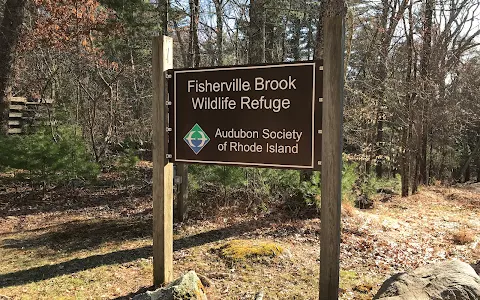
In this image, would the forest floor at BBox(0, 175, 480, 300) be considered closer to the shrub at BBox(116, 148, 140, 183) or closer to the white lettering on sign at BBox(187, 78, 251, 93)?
the shrub at BBox(116, 148, 140, 183)

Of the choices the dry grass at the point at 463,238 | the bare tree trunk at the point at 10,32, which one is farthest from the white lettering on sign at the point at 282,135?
the bare tree trunk at the point at 10,32

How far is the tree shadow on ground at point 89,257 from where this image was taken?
4391 millimetres

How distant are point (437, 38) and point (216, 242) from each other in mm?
13416

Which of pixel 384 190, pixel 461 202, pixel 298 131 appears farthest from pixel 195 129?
pixel 384 190

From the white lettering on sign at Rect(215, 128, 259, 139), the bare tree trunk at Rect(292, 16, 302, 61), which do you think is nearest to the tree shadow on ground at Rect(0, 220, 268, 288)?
the white lettering on sign at Rect(215, 128, 259, 139)

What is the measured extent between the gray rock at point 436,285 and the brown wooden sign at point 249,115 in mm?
1219

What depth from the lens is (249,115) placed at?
3.40 meters

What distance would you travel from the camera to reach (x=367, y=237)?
20.4ft

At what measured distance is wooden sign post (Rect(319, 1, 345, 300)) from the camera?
2938 millimetres

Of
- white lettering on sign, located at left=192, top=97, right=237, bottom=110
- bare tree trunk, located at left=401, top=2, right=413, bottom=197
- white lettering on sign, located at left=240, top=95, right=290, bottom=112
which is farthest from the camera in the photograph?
bare tree trunk, located at left=401, top=2, right=413, bottom=197

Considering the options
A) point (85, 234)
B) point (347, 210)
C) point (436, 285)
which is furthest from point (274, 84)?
point (347, 210)

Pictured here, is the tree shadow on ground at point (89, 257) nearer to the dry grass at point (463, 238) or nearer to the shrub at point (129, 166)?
the shrub at point (129, 166)

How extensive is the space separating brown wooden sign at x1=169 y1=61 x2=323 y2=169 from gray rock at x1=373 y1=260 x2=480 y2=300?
4.00ft

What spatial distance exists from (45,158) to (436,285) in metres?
7.60
